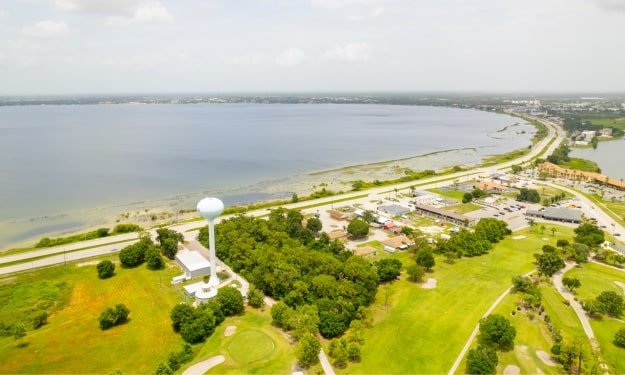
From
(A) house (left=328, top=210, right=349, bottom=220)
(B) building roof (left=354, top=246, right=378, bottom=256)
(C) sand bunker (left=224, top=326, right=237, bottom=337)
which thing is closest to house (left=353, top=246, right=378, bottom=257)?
(B) building roof (left=354, top=246, right=378, bottom=256)

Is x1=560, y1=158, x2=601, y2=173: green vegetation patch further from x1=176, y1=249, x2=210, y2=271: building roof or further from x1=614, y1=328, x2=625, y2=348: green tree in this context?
x1=176, y1=249, x2=210, y2=271: building roof

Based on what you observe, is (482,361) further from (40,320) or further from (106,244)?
(106,244)

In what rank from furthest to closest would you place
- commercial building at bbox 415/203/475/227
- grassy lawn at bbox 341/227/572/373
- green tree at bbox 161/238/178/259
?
commercial building at bbox 415/203/475/227, green tree at bbox 161/238/178/259, grassy lawn at bbox 341/227/572/373

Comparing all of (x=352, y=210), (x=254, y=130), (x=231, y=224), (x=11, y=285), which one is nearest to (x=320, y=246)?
(x=231, y=224)

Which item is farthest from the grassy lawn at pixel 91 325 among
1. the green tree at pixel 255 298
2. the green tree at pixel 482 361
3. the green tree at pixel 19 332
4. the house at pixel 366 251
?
the green tree at pixel 482 361

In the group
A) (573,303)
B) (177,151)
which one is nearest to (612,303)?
(573,303)

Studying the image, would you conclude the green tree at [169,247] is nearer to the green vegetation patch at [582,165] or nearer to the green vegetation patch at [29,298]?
the green vegetation patch at [29,298]

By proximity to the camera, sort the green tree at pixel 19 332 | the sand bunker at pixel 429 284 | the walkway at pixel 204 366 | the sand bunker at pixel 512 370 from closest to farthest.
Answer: the sand bunker at pixel 512 370
the walkway at pixel 204 366
the green tree at pixel 19 332
the sand bunker at pixel 429 284
